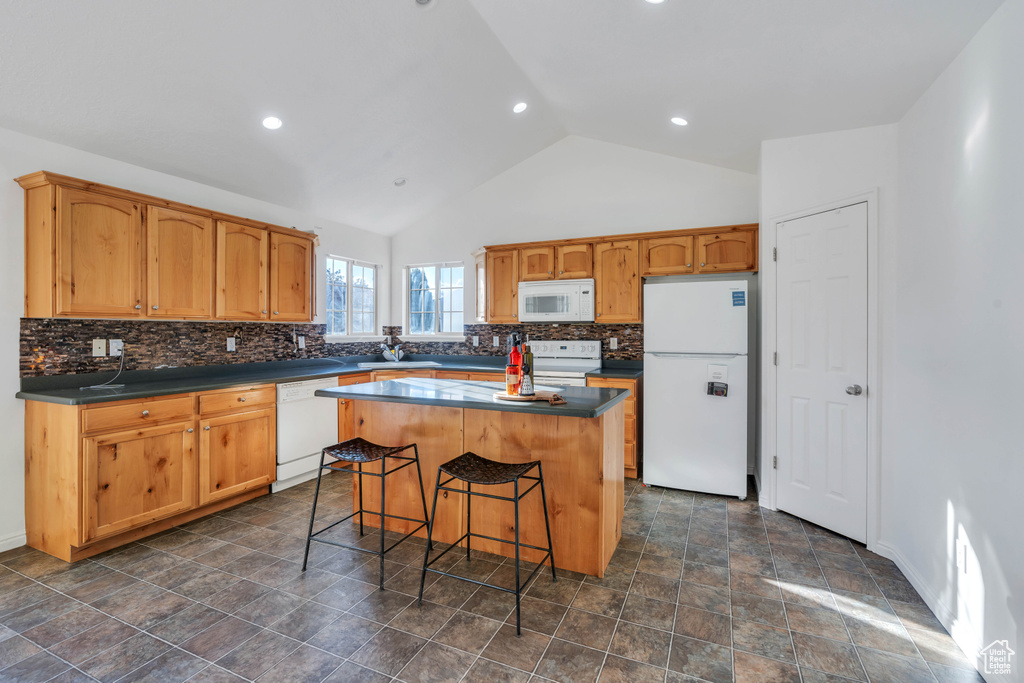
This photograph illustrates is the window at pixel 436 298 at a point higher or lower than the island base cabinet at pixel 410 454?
higher

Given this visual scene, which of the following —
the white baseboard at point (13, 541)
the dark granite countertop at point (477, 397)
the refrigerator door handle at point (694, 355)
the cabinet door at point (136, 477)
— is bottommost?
the white baseboard at point (13, 541)

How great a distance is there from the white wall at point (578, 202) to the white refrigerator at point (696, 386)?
1.03 metres

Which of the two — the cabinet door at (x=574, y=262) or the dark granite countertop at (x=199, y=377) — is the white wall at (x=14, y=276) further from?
the cabinet door at (x=574, y=262)

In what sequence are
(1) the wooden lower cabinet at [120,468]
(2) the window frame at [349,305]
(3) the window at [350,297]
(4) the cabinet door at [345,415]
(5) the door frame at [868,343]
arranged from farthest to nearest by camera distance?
(3) the window at [350,297]
(2) the window frame at [349,305]
(4) the cabinet door at [345,415]
(5) the door frame at [868,343]
(1) the wooden lower cabinet at [120,468]

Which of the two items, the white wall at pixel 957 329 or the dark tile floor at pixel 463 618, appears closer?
the white wall at pixel 957 329

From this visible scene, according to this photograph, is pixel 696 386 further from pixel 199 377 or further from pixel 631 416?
pixel 199 377

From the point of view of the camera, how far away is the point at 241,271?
365 centimetres

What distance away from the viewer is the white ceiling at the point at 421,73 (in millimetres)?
2160

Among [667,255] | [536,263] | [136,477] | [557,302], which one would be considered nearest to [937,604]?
[667,255]

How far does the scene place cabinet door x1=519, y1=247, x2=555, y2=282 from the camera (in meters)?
4.67

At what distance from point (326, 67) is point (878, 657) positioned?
13.3 feet

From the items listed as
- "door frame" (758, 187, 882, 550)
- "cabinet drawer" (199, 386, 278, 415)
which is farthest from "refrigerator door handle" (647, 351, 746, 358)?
"cabinet drawer" (199, 386, 278, 415)

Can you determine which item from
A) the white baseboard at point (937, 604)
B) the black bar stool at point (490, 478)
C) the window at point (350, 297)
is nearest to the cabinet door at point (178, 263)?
the window at point (350, 297)

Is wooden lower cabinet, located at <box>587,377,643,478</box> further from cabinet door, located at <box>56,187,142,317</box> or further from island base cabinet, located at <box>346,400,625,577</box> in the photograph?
cabinet door, located at <box>56,187,142,317</box>
